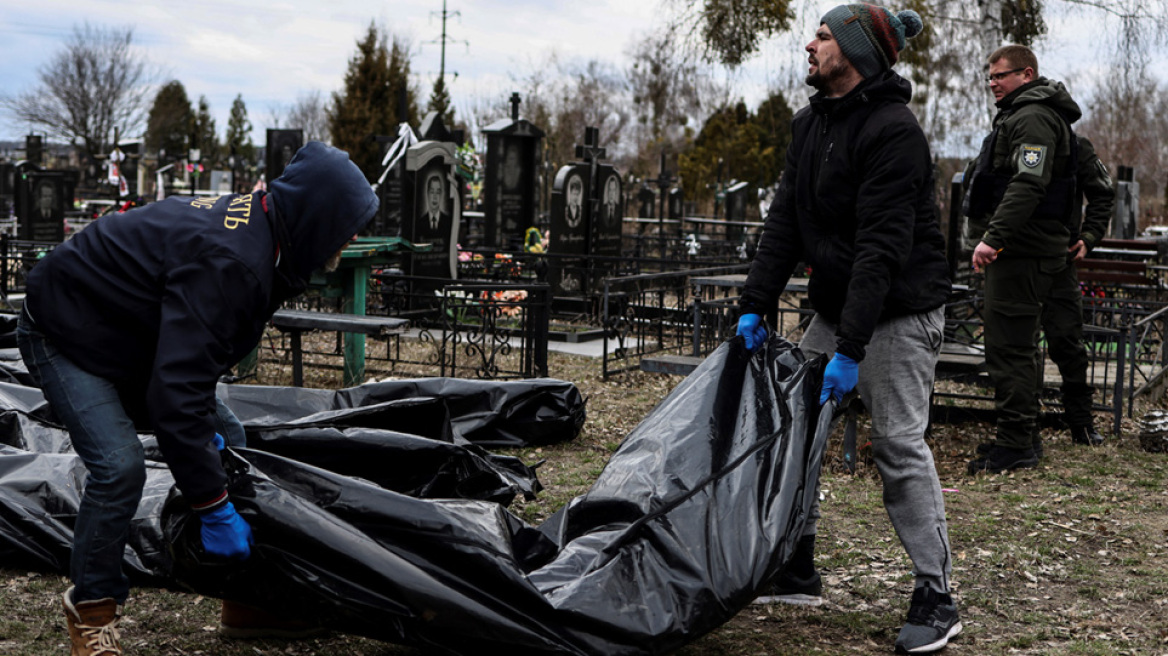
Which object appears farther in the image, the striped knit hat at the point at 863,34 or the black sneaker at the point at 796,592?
Answer: the black sneaker at the point at 796,592

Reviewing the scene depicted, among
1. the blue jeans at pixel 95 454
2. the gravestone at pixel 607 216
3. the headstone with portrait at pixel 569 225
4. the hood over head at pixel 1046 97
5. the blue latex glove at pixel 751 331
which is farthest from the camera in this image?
the gravestone at pixel 607 216

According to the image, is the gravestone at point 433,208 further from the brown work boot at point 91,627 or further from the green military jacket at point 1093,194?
A: the brown work boot at point 91,627

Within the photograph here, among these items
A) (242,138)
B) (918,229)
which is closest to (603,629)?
(918,229)

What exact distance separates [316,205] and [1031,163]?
397 cm

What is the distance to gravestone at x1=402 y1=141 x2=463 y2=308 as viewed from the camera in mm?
12414

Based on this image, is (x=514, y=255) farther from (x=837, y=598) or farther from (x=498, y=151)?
(x=837, y=598)

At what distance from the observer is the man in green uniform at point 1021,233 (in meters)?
5.38

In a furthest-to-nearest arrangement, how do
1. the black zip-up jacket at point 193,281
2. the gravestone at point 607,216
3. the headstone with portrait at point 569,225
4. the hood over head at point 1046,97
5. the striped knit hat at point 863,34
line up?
the gravestone at point 607,216, the headstone with portrait at point 569,225, the hood over head at point 1046,97, the striped knit hat at point 863,34, the black zip-up jacket at point 193,281

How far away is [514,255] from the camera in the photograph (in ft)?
41.9

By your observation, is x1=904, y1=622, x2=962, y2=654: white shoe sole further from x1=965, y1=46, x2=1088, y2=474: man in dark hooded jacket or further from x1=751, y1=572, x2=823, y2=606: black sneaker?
x1=965, y1=46, x2=1088, y2=474: man in dark hooded jacket

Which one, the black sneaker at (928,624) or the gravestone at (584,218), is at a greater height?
the gravestone at (584,218)

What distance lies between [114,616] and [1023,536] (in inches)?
137

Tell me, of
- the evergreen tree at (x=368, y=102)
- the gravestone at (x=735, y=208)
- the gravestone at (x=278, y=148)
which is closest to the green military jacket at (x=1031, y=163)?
the gravestone at (x=278, y=148)

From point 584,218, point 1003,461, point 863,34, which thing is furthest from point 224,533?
point 584,218
